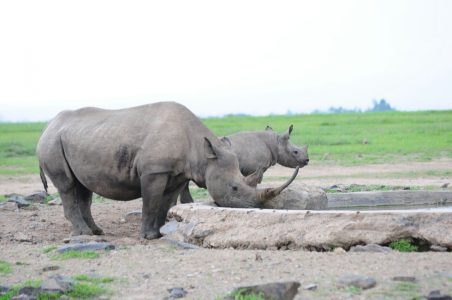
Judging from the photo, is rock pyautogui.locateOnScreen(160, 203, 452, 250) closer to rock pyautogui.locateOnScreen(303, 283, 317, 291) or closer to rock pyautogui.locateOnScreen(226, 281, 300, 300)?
rock pyautogui.locateOnScreen(303, 283, 317, 291)

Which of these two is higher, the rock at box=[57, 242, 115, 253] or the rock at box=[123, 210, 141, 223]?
the rock at box=[57, 242, 115, 253]

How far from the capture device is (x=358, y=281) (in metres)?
6.89

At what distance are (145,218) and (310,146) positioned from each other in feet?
60.9

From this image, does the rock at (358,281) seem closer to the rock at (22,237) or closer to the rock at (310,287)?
the rock at (310,287)

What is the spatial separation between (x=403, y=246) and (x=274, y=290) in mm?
2294

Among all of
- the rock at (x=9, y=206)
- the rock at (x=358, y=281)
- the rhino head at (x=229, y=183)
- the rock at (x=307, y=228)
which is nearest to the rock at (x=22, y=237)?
the rock at (x=307, y=228)

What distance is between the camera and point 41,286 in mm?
7105

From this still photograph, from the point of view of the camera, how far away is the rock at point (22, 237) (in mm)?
10641

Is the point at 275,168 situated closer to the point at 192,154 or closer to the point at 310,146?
the point at 310,146

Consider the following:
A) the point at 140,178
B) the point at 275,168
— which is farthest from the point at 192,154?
the point at 275,168

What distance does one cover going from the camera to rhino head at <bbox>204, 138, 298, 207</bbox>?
10.2 meters

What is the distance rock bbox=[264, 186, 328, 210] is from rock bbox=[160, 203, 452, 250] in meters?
1.20

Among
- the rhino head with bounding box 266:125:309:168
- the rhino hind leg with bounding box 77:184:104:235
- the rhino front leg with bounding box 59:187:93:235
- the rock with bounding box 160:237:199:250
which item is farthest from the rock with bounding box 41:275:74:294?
the rhino head with bounding box 266:125:309:168

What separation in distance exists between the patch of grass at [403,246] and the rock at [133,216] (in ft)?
18.1
